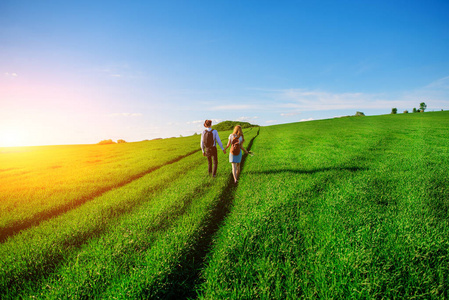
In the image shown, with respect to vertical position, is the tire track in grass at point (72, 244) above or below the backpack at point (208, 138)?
below

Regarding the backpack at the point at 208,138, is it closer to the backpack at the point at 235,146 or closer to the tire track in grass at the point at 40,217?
the backpack at the point at 235,146

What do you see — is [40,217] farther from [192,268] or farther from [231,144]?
[231,144]

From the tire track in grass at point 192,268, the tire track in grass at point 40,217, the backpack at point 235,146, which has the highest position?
the backpack at point 235,146

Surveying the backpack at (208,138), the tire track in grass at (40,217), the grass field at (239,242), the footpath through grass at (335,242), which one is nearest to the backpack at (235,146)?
the backpack at (208,138)

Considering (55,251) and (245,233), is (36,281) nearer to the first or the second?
(55,251)

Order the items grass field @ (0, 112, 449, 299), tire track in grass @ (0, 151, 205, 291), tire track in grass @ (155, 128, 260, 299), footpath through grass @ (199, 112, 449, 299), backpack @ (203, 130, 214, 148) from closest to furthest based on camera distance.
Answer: footpath through grass @ (199, 112, 449, 299) → grass field @ (0, 112, 449, 299) → tire track in grass @ (155, 128, 260, 299) → tire track in grass @ (0, 151, 205, 291) → backpack @ (203, 130, 214, 148)

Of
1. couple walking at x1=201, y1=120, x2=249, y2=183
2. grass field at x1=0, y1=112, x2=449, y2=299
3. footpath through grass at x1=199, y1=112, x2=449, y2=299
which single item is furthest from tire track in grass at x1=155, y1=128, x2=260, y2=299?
couple walking at x1=201, y1=120, x2=249, y2=183

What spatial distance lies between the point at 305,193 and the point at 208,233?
3506mm

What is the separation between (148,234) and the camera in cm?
486

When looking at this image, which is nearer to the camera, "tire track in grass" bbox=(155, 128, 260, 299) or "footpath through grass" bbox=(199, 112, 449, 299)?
"footpath through grass" bbox=(199, 112, 449, 299)

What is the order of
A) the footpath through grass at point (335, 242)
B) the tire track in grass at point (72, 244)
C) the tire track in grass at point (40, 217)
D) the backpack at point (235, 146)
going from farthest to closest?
1. the backpack at point (235, 146)
2. the tire track in grass at point (40, 217)
3. the tire track in grass at point (72, 244)
4. the footpath through grass at point (335, 242)

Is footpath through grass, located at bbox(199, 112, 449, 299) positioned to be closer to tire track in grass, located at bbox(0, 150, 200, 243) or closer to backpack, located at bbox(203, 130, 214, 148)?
backpack, located at bbox(203, 130, 214, 148)

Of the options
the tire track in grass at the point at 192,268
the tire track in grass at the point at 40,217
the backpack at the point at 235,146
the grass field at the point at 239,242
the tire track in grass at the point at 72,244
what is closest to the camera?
the grass field at the point at 239,242

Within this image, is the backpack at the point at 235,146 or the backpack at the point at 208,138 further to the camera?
the backpack at the point at 208,138
